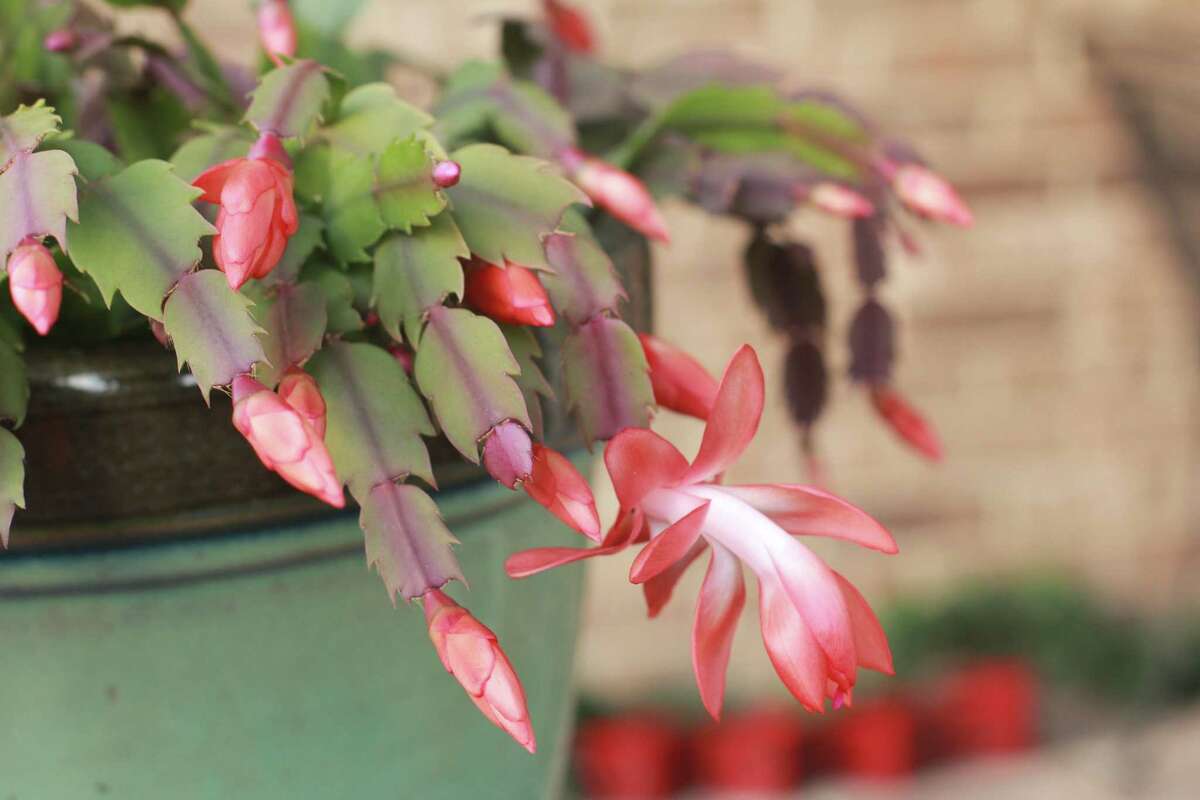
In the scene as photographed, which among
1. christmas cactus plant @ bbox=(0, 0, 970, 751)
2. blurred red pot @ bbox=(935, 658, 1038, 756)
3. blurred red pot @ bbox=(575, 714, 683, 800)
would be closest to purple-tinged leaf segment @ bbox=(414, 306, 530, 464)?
christmas cactus plant @ bbox=(0, 0, 970, 751)

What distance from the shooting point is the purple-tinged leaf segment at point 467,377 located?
1.03 ft

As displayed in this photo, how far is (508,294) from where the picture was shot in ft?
1.12

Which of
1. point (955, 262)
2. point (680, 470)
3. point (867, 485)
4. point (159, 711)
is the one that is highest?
point (680, 470)

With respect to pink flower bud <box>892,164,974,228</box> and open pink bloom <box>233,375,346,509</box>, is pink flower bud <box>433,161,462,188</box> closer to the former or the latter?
open pink bloom <box>233,375,346,509</box>

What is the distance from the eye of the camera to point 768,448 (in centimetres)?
183

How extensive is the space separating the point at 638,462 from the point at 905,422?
22 cm

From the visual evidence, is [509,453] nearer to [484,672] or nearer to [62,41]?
[484,672]

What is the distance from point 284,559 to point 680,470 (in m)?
0.12

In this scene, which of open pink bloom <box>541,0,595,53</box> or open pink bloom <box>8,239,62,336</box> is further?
open pink bloom <box>541,0,595,53</box>

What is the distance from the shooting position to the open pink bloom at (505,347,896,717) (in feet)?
1.00

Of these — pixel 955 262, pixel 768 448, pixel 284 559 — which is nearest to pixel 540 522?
pixel 284 559

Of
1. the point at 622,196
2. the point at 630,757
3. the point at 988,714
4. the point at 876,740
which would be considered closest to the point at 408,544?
the point at 622,196

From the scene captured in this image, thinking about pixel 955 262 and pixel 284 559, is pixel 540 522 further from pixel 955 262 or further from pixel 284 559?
pixel 955 262

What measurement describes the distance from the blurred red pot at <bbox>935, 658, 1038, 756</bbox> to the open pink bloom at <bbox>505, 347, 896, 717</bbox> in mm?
1678
